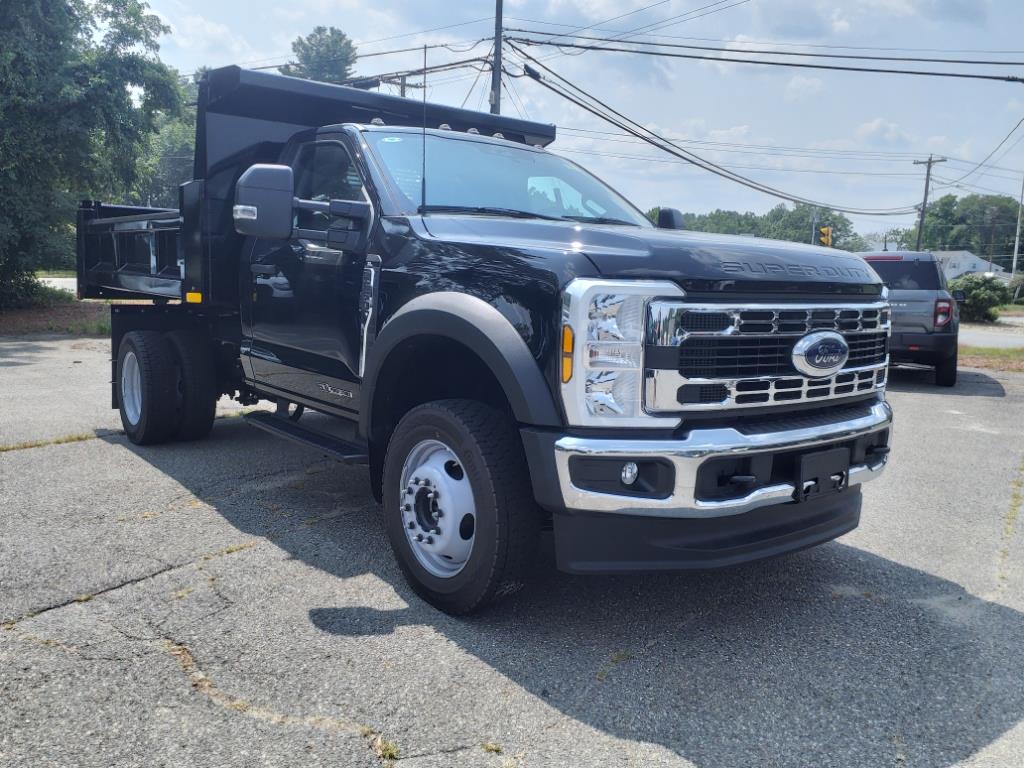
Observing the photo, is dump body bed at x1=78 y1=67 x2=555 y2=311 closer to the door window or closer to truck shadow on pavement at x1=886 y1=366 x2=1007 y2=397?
the door window

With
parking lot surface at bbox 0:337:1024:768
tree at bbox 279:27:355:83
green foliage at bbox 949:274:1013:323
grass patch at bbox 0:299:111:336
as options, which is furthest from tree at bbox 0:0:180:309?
tree at bbox 279:27:355:83

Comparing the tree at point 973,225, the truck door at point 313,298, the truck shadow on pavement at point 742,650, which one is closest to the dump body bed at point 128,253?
the truck door at point 313,298

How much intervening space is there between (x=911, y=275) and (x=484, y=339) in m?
9.94

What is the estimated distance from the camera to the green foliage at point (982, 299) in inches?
1277

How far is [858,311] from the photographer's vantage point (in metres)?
3.66

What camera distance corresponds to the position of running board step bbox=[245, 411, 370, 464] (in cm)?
429

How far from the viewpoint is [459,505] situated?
3.53m

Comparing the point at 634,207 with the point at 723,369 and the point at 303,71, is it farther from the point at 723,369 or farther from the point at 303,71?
the point at 303,71

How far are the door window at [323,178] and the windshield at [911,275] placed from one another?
28.7 feet

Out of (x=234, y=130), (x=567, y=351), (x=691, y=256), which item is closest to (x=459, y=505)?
(x=567, y=351)

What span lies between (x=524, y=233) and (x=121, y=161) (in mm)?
18209

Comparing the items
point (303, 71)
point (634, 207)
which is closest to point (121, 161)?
point (634, 207)

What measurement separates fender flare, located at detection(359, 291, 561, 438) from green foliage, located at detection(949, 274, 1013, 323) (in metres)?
33.4

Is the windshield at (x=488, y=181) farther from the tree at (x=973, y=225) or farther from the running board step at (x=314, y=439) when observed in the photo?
the tree at (x=973, y=225)
